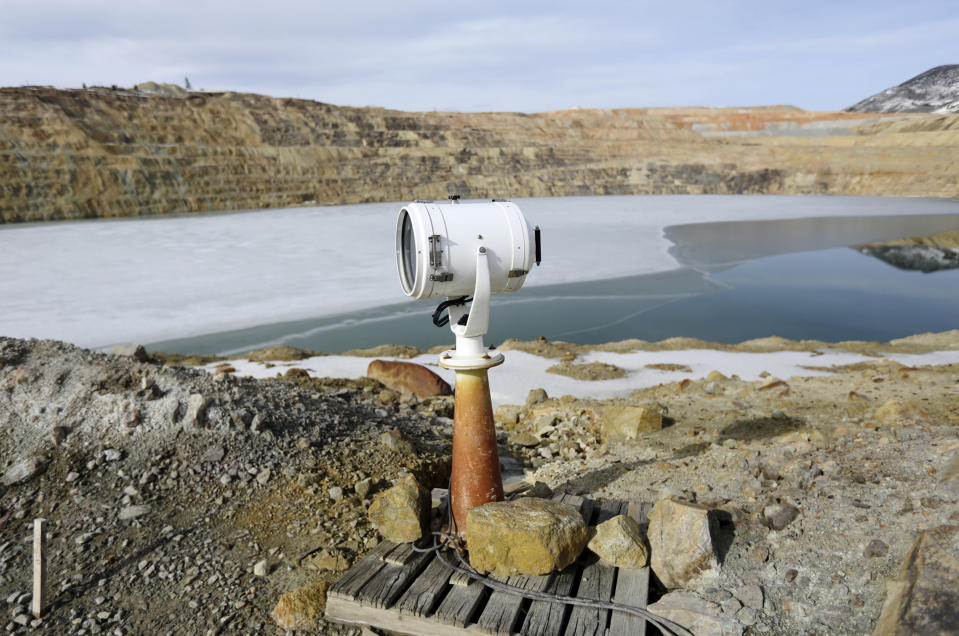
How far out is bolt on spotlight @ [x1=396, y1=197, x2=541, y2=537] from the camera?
3.16m

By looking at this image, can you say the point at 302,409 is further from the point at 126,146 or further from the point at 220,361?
the point at 126,146

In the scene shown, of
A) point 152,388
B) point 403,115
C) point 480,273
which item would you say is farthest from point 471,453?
point 403,115

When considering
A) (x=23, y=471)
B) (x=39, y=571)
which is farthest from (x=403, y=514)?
(x=23, y=471)

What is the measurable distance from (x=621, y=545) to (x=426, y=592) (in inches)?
37.9

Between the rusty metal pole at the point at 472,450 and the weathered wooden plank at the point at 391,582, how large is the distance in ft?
0.98

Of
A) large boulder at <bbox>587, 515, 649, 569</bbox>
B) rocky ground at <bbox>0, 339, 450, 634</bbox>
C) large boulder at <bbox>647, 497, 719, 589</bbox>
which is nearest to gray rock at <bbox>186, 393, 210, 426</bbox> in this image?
rocky ground at <bbox>0, 339, 450, 634</bbox>

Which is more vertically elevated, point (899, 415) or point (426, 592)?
point (899, 415)

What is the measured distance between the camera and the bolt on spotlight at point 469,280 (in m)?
3.16

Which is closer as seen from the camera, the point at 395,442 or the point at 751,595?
the point at 751,595

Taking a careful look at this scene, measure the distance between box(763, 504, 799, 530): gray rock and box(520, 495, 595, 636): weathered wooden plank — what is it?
959 mm

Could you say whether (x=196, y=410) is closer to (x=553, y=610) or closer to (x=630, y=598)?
(x=553, y=610)

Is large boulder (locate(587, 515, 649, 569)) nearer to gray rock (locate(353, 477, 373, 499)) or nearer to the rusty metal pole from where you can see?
the rusty metal pole

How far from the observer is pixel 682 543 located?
9.87ft

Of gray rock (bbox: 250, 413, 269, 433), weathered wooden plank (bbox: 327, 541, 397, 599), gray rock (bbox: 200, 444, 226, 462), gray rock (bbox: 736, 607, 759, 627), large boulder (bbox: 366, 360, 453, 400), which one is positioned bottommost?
large boulder (bbox: 366, 360, 453, 400)
